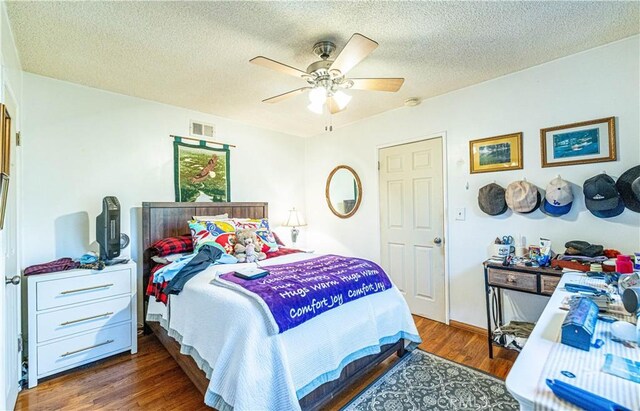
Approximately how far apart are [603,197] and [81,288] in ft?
13.1

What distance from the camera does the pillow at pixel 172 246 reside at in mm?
2840

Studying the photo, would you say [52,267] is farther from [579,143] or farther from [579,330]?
[579,143]

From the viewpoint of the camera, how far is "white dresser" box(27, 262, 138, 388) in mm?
2104

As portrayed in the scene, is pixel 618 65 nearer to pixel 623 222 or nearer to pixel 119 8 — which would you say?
pixel 623 222

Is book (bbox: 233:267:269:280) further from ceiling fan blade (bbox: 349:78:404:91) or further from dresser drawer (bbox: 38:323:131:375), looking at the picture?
ceiling fan blade (bbox: 349:78:404:91)

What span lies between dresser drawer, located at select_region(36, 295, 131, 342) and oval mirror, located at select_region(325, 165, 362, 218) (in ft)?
8.85

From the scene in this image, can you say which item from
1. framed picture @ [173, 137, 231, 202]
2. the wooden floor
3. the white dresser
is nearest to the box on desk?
the wooden floor

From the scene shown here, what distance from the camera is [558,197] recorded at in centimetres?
227

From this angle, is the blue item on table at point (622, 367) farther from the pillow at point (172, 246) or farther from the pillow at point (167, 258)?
the pillow at point (172, 246)

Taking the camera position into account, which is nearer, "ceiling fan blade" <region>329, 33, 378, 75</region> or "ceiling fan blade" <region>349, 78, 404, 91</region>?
"ceiling fan blade" <region>329, 33, 378, 75</region>

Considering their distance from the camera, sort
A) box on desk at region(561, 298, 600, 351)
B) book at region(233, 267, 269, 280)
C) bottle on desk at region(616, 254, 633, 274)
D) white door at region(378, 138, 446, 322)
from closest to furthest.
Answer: box on desk at region(561, 298, 600, 351)
bottle on desk at region(616, 254, 633, 274)
book at region(233, 267, 269, 280)
white door at region(378, 138, 446, 322)

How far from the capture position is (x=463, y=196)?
2957 mm

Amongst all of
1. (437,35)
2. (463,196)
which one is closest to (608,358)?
(437,35)

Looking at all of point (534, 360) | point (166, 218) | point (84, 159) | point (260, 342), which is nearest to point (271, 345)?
point (260, 342)
